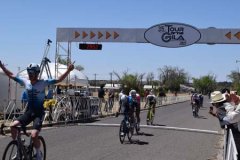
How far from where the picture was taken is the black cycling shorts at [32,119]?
8031 millimetres

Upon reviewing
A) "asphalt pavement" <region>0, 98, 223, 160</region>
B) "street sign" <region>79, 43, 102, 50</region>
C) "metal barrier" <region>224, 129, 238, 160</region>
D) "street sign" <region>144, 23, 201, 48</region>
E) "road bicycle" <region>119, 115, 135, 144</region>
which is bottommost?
"asphalt pavement" <region>0, 98, 223, 160</region>

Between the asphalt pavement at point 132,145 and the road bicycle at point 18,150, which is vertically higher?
the road bicycle at point 18,150

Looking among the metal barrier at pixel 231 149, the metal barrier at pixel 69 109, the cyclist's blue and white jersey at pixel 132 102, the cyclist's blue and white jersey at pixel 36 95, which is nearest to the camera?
the metal barrier at pixel 231 149

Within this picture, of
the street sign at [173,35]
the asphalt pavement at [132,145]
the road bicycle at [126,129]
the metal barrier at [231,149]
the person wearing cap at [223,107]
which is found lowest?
the asphalt pavement at [132,145]

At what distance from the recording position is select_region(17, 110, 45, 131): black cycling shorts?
8.03 meters

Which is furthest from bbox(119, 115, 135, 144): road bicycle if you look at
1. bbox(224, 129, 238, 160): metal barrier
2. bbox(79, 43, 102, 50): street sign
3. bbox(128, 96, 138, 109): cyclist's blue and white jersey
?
bbox(79, 43, 102, 50): street sign

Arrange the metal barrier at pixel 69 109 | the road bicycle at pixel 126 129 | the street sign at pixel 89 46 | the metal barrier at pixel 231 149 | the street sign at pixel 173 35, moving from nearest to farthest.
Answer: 1. the metal barrier at pixel 231 149
2. the road bicycle at pixel 126 129
3. the metal barrier at pixel 69 109
4. the street sign at pixel 173 35
5. the street sign at pixel 89 46

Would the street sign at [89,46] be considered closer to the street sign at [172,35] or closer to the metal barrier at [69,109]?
the street sign at [172,35]

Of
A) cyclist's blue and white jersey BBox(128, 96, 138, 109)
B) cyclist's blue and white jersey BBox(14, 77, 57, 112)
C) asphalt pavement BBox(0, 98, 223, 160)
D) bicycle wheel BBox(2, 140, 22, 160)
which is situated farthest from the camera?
cyclist's blue and white jersey BBox(128, 96, 138, 109)

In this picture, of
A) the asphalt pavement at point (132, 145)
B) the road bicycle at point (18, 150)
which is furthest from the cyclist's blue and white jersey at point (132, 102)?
the road bicycle at point (18, 150)

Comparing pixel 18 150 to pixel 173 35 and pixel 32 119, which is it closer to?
pixel 32 119

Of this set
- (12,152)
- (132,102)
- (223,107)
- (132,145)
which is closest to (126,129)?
(132,145)

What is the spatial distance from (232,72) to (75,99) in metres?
101

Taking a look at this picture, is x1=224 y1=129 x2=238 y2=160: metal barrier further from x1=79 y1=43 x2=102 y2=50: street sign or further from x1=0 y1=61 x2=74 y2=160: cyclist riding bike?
x1=79 y1=43 x2=102 y2=50: street sign
